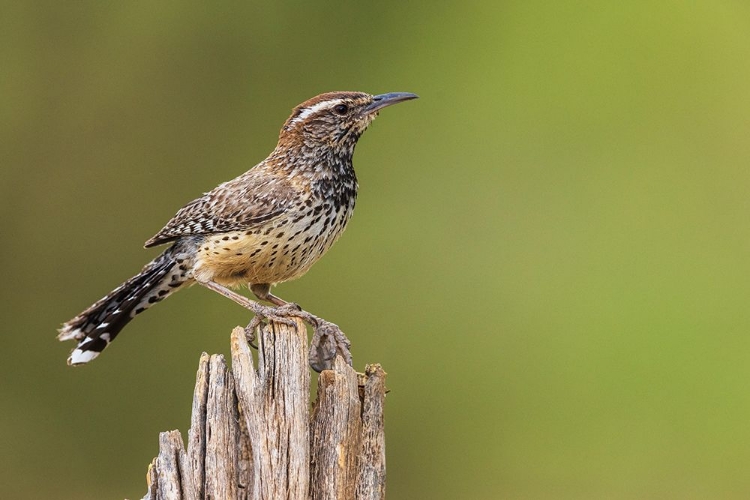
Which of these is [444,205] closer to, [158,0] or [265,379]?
[158,0]

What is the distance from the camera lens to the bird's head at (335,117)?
14.1ft

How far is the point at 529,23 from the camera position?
877 centimetres

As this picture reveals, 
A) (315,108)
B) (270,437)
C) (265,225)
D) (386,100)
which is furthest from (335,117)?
(270,437)

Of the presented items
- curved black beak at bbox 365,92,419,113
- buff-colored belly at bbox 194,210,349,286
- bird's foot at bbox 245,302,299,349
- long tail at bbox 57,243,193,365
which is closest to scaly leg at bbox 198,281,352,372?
bird's foot at bbox 245,302,299,349

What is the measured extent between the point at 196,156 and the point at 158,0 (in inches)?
51.9

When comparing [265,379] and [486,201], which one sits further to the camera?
[486,201]

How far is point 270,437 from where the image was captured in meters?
3.23

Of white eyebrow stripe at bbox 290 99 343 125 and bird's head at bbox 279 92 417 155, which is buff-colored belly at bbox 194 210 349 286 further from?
white eyebrow stripe at bbox 290 99 343 125

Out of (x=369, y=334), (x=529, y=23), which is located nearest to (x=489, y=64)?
(x=529, y=23)

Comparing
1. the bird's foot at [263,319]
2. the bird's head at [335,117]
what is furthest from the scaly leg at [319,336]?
the bird's head at [335,117]

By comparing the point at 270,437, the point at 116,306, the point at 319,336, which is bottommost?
the point at 270,437

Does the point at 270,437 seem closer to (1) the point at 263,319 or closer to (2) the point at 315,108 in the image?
(1) the point at 263,319

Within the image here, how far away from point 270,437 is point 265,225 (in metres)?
1.08

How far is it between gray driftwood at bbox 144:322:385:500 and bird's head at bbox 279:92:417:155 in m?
1.18
